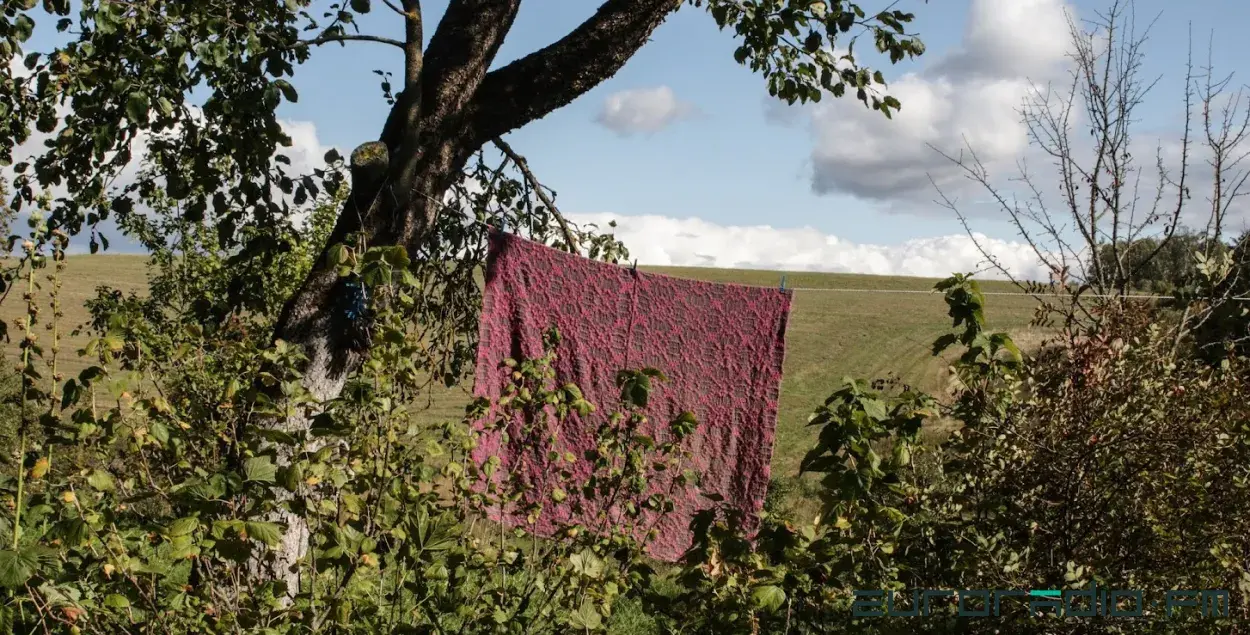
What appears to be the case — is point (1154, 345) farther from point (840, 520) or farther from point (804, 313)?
point (804, 313)

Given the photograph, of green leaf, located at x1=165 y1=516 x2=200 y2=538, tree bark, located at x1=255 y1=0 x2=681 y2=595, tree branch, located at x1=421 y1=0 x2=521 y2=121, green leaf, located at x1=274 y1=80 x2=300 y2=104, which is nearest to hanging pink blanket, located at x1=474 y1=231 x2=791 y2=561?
tree bark, located at x1=255 y1=0 x2=681 y2=595

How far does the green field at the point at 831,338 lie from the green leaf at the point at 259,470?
7.88 metres

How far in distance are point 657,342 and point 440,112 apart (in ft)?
3.92

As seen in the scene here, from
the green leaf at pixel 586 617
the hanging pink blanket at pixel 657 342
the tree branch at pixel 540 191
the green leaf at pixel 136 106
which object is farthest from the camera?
the tree branch at pixel 540 191

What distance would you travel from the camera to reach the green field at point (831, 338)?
14477 mm

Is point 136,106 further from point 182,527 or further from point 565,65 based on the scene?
point 182,527

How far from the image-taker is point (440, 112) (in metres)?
3.65

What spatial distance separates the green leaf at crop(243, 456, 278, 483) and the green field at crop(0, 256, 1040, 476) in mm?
7884

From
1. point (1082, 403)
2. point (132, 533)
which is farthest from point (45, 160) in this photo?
point (1082, 403)

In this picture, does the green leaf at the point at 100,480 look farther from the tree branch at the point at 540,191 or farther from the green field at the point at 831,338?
the green field at the point at 831,338

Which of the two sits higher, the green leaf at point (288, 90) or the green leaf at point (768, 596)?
the green leaf at point (288, 90)

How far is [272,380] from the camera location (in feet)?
7.36

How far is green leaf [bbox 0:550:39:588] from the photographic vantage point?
1.65 metres


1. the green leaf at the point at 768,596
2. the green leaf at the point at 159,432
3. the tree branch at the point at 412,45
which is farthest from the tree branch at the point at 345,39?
the green leaf at the point at 768,596
